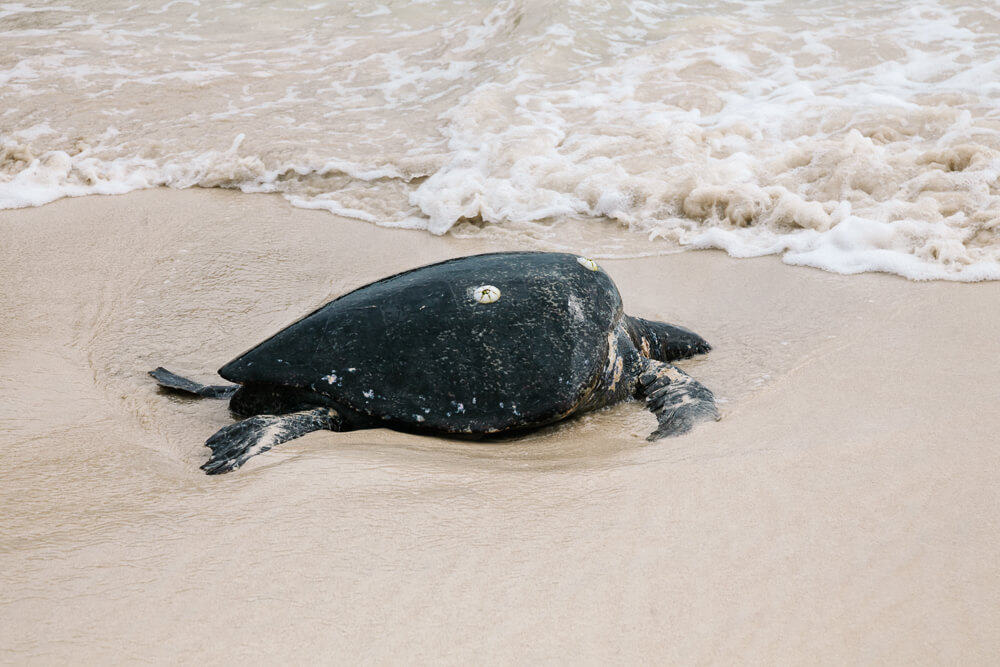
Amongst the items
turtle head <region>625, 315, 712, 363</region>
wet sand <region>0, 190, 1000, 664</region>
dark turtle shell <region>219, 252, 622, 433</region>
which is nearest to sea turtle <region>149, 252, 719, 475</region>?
dark turtle shell <region>219, 252, 622, 433</region>

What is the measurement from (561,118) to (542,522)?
18.7ft

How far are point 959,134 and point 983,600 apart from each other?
5260 mm

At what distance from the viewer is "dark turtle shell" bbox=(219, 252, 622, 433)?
9.14ft

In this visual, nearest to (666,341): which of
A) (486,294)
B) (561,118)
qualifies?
(486,294)

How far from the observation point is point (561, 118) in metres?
7.03

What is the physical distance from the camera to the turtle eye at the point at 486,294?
2.93 meters

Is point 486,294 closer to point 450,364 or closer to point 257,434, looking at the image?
point 450,364

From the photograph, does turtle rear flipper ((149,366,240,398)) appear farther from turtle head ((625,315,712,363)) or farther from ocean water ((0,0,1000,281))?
ocean water ((0,0,1000,281))

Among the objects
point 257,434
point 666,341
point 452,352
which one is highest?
point 452,352

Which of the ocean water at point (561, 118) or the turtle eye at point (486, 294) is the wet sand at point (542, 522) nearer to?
the turtle eye at point (486, 294)

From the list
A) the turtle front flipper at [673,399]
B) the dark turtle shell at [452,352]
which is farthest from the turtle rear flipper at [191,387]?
the turtle front flipper at [673,399]

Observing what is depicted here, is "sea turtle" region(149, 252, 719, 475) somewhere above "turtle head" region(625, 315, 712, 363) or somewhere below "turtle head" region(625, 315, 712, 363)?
above

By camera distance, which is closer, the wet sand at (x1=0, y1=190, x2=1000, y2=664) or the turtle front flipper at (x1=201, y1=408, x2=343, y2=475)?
the wet sand at (x1=0, y1=190, x2=1000, y2=664)

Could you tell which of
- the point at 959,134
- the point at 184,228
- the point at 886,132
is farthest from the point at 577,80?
the point at 184,228
